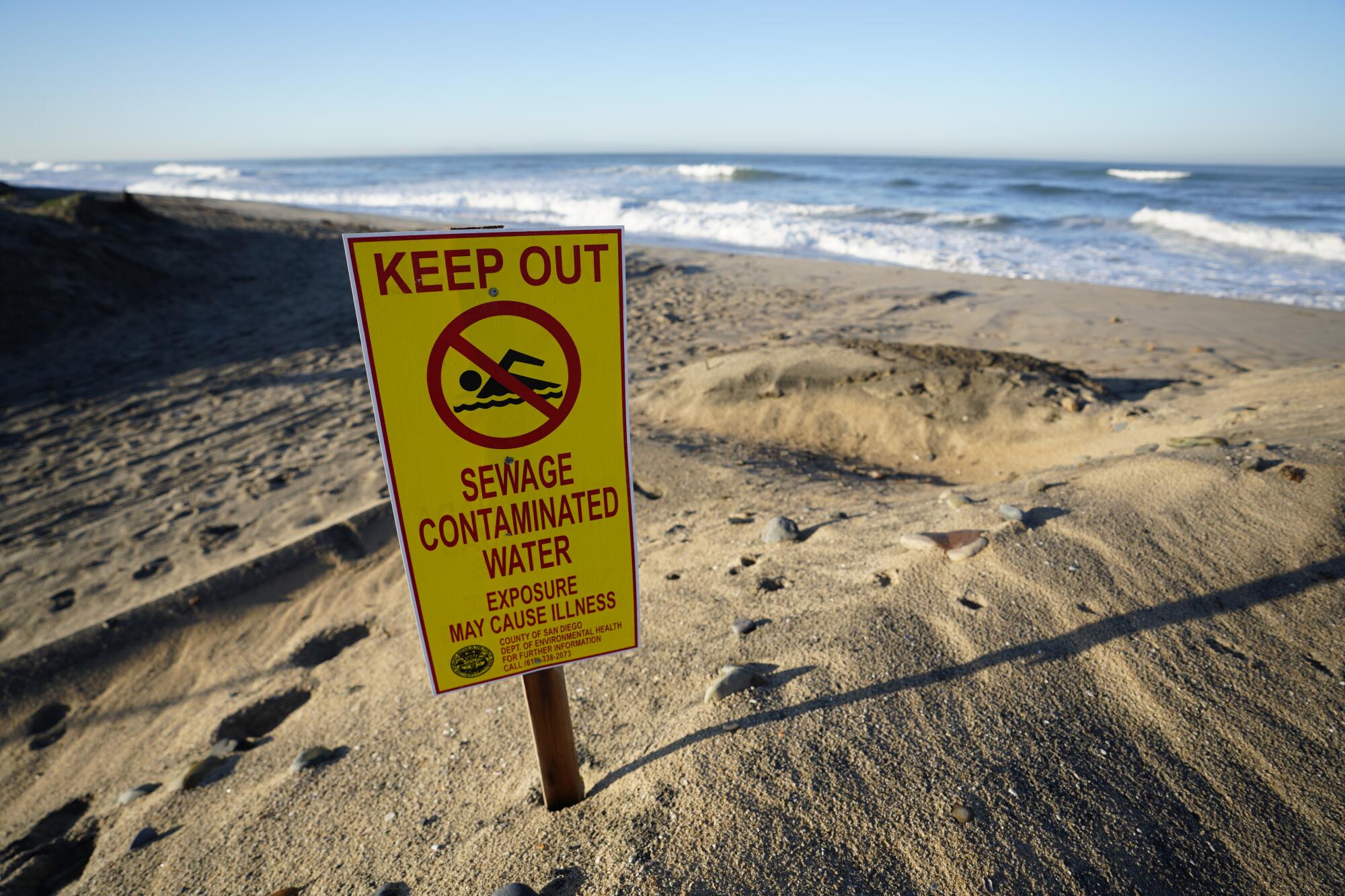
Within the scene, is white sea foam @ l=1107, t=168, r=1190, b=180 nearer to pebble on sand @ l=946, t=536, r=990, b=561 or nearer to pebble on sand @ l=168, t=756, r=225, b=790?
pebble on sand @ l=946, t=536, r=990, b=561

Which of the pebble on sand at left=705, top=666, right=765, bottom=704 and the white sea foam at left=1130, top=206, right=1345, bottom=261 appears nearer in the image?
the pebble on sand at left=705, top=666, right=765, bottom=704

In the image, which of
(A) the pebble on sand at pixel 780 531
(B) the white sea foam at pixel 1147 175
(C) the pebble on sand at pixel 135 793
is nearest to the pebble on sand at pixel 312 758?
(C) the pebble on sand at pixel 135 793

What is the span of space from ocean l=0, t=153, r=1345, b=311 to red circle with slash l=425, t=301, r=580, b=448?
201 inches

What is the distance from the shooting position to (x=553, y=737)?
1.79 meters

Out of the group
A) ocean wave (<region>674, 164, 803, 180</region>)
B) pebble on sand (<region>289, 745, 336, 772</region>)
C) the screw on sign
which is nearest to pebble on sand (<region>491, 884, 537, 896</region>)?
the screw on sign

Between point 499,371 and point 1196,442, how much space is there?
363 cm

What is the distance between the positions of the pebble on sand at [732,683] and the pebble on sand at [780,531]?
1.04 metres

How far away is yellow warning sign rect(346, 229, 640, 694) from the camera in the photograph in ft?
4.26

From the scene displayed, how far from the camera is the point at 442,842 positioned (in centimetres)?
191

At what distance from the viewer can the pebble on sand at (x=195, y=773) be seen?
2512mm

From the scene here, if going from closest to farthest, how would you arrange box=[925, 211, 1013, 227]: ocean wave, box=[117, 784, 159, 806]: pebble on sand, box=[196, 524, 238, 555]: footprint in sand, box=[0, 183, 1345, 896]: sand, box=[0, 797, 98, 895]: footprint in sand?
box=[0, 183, 1345, 896]: sand
box=[0, 797, 98, 895]: footprint in sand
box=[117, 784, 159, 806]: pebble on sand
box=[196, 524, 238, 555]: footprint in sand
box=[925, 211, 1013, 227]: ocean wave

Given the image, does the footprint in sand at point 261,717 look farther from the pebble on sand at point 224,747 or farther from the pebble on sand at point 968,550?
the pebble on sand at point 968,550

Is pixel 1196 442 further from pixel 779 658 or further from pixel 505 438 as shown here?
pixel 505 438

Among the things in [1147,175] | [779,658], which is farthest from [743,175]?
[779,658]
